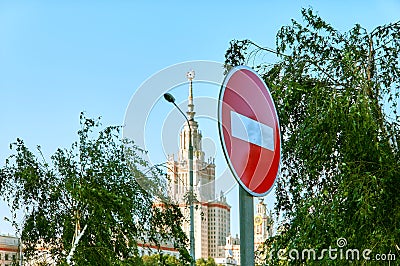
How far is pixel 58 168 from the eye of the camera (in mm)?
10938

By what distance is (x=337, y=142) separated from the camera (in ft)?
16.0

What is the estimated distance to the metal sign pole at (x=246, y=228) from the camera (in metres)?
1.66

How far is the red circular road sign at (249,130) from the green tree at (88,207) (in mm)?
8145

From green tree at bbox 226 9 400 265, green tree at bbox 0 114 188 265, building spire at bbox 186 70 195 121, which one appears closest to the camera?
building spire at bbox 186 70 195 121

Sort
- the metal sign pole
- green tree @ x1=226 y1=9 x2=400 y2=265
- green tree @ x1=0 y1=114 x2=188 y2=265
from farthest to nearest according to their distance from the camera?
1. green tree @ x1=0 y1=114 x2=188 y2=265
2. green tree @ x1=226 y1=9 x2=400 y2=265
3. the metal sign pole

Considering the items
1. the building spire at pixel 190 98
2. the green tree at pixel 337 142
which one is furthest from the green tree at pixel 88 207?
the building spire at pixel 190 98

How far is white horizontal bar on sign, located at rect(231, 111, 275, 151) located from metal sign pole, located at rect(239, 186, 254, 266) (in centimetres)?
14

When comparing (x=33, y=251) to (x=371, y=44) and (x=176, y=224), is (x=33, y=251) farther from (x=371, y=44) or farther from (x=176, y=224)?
(x=371, y=44)

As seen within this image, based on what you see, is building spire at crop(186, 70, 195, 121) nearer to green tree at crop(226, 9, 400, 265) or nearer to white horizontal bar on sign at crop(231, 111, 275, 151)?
white horizontal bar on sign at crop(231, 111, 275, 151)

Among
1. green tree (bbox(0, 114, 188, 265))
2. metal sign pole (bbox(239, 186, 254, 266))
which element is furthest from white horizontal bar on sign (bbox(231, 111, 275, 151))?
green tree (bbox(0, 114, 188, 265))

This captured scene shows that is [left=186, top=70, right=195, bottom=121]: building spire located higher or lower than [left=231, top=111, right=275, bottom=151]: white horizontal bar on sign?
higher

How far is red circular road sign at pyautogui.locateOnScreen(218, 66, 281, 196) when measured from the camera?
167 cm

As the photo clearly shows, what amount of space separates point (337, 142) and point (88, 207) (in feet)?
19.4

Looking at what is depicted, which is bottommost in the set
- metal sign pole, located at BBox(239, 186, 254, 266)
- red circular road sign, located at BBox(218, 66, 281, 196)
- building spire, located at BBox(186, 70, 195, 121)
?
metal sign pole, located at BBox(239, 186, 254, 266)
